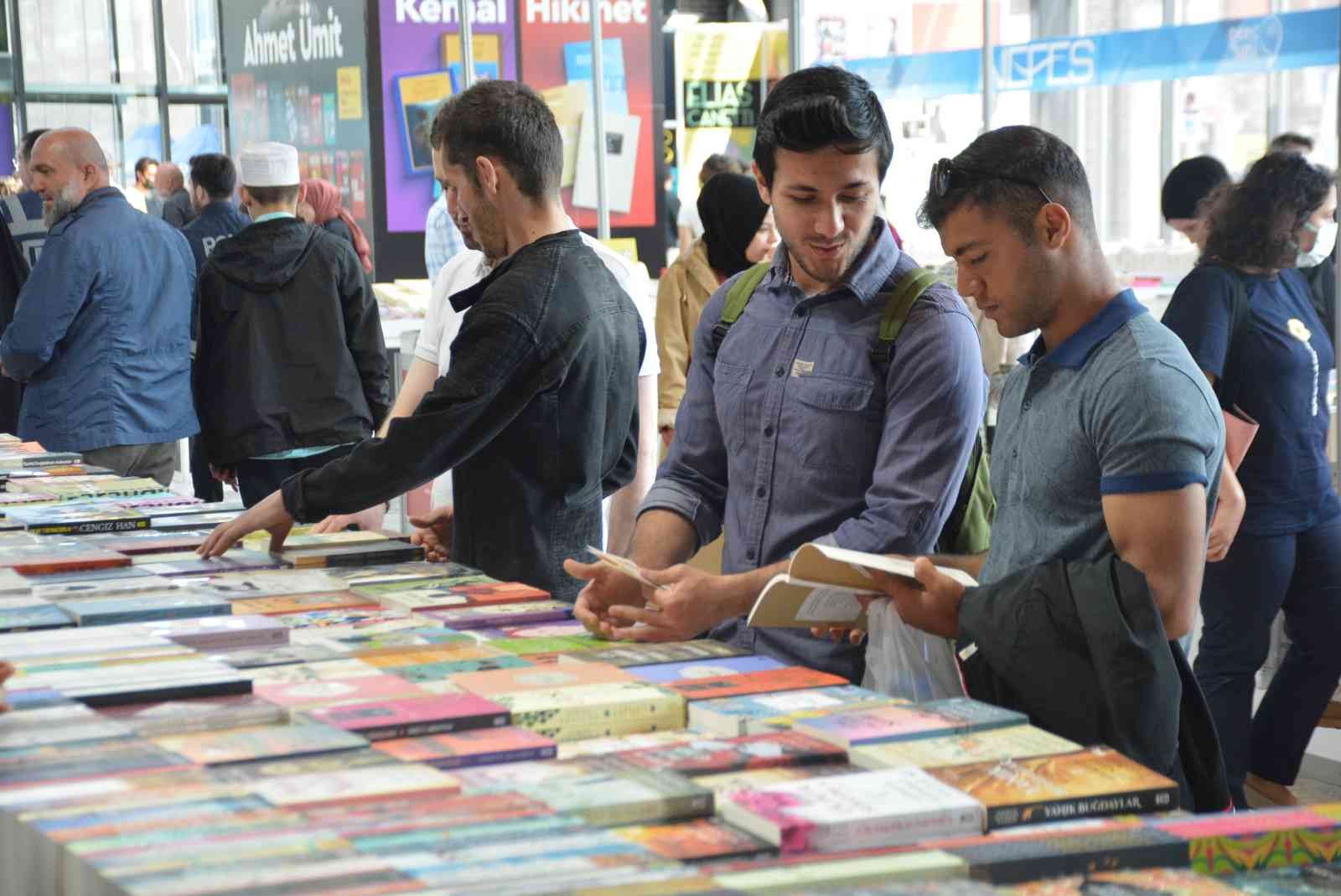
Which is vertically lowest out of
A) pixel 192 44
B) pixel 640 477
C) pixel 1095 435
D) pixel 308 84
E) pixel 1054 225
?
pixel 640 477

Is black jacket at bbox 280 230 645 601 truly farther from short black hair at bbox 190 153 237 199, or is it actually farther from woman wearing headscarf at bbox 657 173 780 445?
short black hair at bbox 190 153 237 199

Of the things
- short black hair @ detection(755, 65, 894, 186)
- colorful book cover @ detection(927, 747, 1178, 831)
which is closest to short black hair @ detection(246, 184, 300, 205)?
short black hair @ detection(755, 65, 894, 186)

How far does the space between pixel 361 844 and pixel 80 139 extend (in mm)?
4677

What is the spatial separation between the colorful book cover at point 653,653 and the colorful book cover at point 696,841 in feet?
1.97

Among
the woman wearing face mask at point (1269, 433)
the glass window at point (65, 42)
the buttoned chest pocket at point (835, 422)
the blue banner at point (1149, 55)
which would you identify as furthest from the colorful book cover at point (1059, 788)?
the glass window at point (65, 42)

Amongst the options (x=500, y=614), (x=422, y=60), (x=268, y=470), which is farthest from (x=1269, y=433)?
(x=422, y=60)

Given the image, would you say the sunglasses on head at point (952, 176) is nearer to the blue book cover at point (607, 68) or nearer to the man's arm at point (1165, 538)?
the man's arm at point (1165, 538)

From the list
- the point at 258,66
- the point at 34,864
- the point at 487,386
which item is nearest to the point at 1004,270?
the point at 487,386

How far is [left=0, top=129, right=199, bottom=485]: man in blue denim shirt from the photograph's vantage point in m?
5.38

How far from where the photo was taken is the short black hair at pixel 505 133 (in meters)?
2.95

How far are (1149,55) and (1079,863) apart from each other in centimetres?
601

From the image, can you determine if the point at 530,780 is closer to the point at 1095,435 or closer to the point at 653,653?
the point at 653,653

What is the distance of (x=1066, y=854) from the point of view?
4.72ft

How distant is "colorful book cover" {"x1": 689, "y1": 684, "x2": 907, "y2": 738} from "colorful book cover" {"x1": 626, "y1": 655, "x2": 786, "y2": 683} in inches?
4.4
